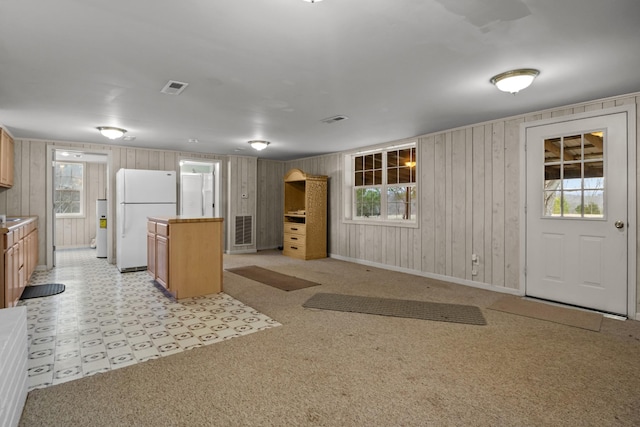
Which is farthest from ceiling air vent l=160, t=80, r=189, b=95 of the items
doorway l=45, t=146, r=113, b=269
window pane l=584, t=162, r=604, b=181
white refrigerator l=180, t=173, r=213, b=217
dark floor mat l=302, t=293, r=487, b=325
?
doorway l=45, t=146, r=113, b=269

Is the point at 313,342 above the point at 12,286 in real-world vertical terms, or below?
below

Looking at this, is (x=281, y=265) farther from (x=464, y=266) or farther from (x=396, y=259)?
(x=464, y=266)

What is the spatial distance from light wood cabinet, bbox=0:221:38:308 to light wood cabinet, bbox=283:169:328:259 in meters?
4.33

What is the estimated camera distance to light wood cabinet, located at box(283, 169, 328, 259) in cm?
693

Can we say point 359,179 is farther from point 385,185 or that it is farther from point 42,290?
point 42,290

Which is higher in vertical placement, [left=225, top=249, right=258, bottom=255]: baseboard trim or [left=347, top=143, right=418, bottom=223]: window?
[left=347, top=143, right=418, bottom=223]: window

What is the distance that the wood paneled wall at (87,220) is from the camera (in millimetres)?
8445

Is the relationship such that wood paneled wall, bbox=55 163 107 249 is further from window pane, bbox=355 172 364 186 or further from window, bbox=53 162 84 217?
window pane, bbox=355 172 364 186

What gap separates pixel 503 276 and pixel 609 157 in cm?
179

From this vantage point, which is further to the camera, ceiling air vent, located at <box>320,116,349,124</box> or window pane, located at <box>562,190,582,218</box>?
ceiling air vent, located at <box>320,116,349,124</box>

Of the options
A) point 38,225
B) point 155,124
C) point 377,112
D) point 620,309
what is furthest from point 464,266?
point 38,225

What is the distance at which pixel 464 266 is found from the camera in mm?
4855

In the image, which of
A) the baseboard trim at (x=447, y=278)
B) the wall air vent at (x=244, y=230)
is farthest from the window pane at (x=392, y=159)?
the wall air vent at (x=244, y=230)

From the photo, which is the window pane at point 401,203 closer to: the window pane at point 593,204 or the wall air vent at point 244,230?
the window pane at point 593,204
